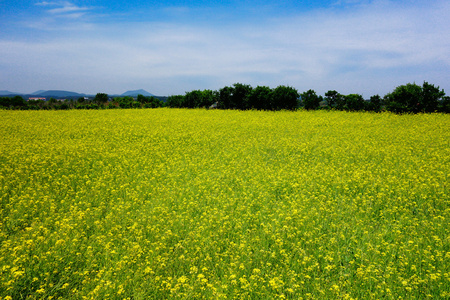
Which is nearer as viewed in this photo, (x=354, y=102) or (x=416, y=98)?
(x=416, y=98)

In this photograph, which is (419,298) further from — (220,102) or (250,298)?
(220,102)

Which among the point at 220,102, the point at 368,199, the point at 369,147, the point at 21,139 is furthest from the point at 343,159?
the point at 220,102

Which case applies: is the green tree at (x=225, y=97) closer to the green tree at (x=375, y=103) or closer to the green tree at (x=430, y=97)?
the green tree at (x=375, y=103)

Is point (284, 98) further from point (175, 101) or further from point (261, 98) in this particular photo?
point (175, 101)

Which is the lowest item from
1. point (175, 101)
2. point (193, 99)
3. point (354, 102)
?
point (354, 102)

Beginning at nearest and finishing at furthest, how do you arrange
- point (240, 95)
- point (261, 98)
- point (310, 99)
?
point (310, 99)
point (261, 98)
point (240, 95)

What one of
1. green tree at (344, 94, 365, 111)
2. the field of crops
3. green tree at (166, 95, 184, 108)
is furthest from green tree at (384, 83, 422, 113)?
green tree at (166, 95, 184, 108)

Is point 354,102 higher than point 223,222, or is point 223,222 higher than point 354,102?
point 354,102

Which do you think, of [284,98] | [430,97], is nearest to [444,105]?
[430,97]

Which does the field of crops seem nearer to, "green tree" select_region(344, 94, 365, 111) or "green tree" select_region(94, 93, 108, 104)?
"green tree" select_region(344, 94, 365, 111)

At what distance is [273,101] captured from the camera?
30750 mm

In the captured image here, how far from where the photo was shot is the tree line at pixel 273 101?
78.0ft

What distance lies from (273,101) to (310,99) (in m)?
4.12

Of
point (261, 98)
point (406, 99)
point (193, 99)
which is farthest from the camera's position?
point (193, 99)
